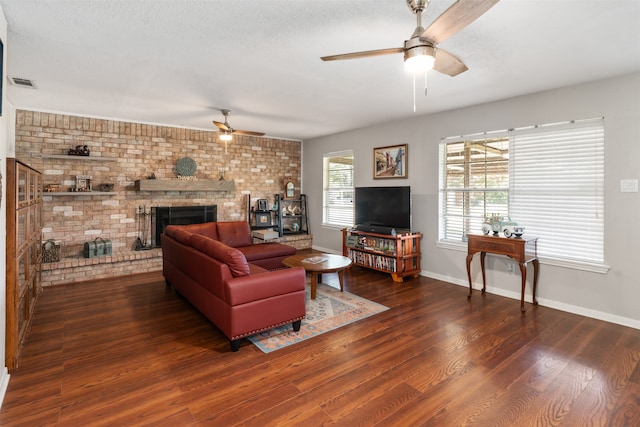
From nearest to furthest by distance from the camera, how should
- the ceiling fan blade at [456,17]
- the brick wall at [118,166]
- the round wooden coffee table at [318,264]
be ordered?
1. the ceiling fan blade at [456,17]
2. the round wooden coffee table at [318,264]
3. the brick wall at [118,166]

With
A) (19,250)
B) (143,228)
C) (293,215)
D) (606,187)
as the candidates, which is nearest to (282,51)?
(19,250)

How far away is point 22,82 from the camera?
11.8 feet

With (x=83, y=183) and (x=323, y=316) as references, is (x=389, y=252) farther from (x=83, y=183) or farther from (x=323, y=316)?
(x=83, y=183)

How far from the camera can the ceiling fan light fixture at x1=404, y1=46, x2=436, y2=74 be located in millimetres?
1949

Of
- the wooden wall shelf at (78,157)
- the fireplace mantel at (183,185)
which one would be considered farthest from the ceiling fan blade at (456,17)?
the wooden wall shelf at (78,157)

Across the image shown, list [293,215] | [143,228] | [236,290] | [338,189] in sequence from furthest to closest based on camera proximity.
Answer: [293,215], [338,189], [143,228], [236,290]

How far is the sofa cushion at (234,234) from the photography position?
5020 millimetres

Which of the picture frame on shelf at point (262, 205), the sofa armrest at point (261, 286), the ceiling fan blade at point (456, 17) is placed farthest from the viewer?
the picture frame on shelf at point (262, 205)

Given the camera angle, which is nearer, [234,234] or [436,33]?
[436,33]

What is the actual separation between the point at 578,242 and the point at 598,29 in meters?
2.23

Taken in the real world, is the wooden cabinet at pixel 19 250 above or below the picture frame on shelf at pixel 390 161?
below

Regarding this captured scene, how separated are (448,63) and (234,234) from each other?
380cm

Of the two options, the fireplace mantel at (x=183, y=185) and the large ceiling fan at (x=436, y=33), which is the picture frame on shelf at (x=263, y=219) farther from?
the large ceiling fan at (x=436, y=33)

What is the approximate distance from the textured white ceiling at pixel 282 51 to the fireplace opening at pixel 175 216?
1808 millimetres
